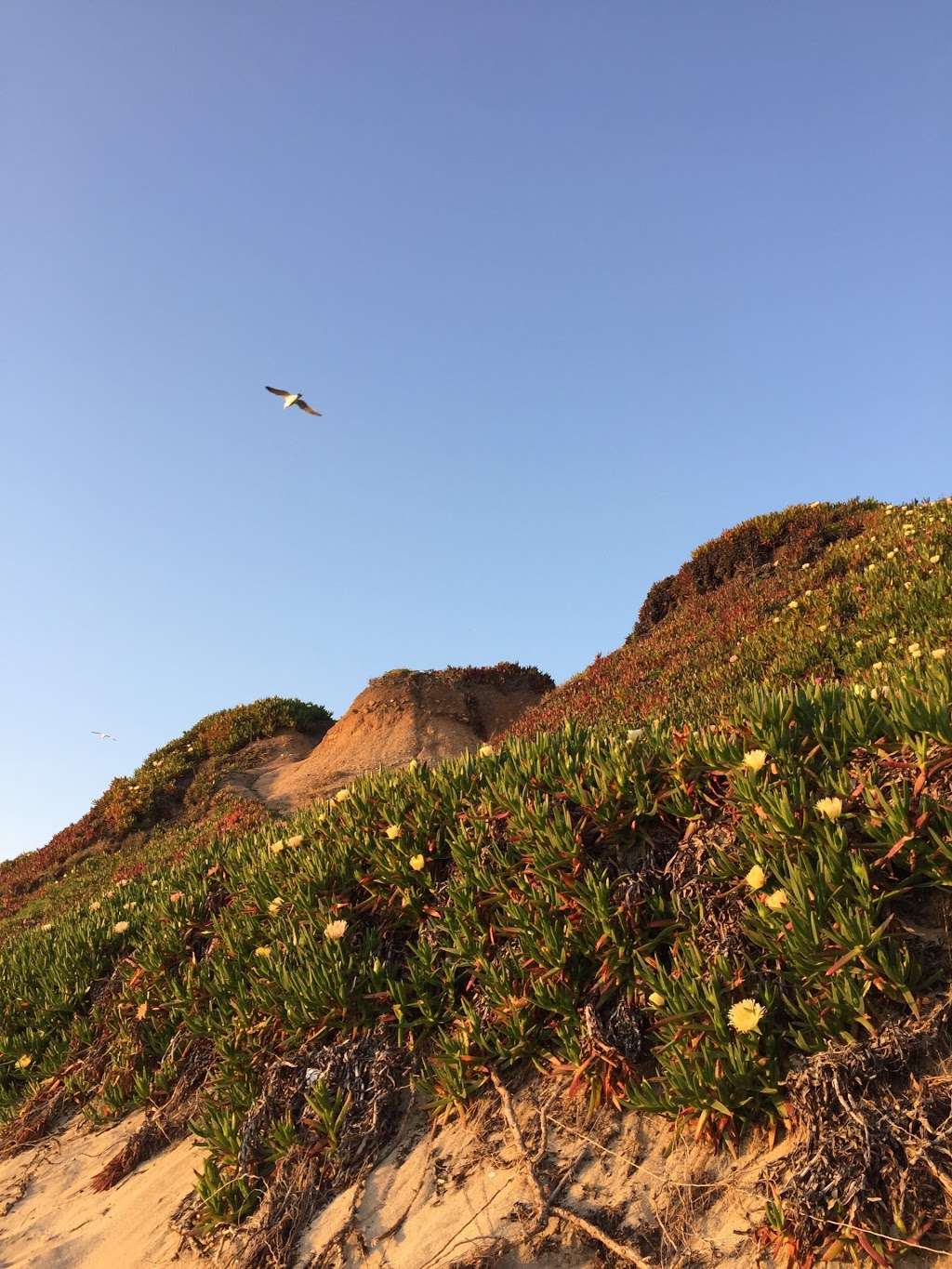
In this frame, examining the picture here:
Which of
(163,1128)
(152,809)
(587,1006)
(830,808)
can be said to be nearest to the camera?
(830,808)

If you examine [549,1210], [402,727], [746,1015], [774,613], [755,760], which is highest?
[402,727]

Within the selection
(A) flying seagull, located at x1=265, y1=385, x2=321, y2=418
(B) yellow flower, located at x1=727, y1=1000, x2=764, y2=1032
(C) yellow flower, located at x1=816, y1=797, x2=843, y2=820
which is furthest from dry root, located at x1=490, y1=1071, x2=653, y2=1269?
(A) flying seagull, located at x1=265, y1=385, x2=321, y2=418

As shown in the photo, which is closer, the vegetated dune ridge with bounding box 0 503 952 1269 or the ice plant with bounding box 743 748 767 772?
the vegetated dune ridge with bounding box 0 503 952 1269

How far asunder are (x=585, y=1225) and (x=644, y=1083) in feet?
1.77

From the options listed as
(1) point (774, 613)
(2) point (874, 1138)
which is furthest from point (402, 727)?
(2) point (874, 1138)

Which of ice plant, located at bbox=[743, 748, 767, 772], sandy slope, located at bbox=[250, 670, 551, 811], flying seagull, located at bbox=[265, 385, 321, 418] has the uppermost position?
flying seagull, located at bbox=[265, 385, 321, 418]

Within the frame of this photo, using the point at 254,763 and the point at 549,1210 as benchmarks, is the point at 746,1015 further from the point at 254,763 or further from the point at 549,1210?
the point at 254,763

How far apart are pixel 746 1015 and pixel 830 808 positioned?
927 millimetres

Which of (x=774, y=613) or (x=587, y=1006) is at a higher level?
(x=774, y=613)

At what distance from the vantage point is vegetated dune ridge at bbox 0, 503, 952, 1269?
299cm

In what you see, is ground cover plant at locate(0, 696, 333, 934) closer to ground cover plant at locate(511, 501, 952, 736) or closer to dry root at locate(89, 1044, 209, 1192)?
ground cover plant at locate(511, 501, 952, 736)

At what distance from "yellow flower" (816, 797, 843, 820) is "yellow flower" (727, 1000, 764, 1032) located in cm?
84

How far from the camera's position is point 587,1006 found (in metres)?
3.80

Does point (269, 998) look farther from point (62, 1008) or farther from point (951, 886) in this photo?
point (951, 886)
